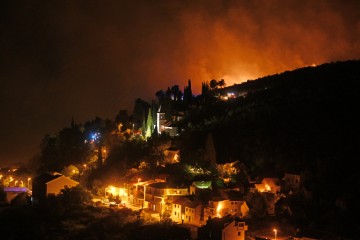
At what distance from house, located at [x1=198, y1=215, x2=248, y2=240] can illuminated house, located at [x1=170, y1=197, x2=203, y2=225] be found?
320 centimetres

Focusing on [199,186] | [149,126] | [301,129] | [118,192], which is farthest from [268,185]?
[149,126]

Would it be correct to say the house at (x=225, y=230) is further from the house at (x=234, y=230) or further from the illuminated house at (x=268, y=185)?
the illuminated house at (x=268, y=185)

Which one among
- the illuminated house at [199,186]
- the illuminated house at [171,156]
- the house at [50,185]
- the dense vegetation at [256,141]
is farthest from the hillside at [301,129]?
the house at [50,185]

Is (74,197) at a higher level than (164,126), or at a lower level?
lower

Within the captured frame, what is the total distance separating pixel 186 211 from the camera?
109 feet

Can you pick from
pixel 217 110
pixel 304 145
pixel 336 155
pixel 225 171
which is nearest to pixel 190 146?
pixel 225 171

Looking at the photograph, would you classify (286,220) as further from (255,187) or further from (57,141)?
(57,141)

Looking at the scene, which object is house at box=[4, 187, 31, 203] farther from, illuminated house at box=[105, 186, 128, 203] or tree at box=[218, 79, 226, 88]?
tree at box=[218, 79, 226, 88]

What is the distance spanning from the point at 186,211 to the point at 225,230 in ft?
19.1

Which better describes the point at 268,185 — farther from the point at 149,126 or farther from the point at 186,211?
the point at 149,126

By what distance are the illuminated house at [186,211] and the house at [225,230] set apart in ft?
10.5

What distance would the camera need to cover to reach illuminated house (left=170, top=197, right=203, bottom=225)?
3250 centimetres

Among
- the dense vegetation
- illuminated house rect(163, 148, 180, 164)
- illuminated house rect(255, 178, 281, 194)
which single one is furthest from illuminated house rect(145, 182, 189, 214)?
illuminated house rect(163, 148, 180, 164)

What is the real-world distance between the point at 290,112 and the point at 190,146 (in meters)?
14.7
